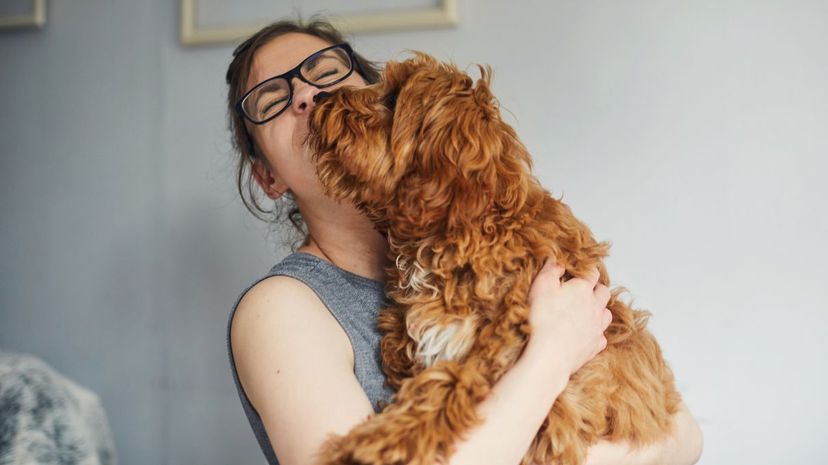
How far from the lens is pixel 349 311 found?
1558 millimetres

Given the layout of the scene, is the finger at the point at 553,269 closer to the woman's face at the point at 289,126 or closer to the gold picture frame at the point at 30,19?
the woman's face at the point at 289,126

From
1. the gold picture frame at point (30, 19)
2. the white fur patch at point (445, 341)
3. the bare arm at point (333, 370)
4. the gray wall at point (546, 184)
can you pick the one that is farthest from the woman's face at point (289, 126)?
the gold picture frame at point (30, 19)

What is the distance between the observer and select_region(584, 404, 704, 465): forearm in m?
1.39

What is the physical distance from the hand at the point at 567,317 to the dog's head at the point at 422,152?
0.19 meters

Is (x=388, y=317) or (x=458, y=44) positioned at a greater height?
(x=458, y=44)

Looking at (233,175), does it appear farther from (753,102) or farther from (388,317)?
(753,102)

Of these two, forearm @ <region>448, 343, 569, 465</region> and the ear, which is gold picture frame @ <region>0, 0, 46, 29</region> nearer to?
the ear

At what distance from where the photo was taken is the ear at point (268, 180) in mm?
1814

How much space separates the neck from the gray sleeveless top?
5 cm

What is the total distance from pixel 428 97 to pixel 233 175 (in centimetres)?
154

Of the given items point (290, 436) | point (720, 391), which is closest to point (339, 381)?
point (290, 436)

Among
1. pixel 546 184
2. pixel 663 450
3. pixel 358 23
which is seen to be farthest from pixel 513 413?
pixel 358 23

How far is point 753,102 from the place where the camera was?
7.25ft

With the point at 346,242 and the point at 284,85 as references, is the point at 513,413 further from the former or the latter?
the point at 284,85
